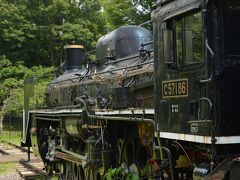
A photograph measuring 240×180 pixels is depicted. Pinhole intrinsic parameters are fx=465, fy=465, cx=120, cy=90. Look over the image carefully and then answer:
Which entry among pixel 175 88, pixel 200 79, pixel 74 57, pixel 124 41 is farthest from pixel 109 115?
pixel 74 57

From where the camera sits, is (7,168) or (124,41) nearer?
(124,41)

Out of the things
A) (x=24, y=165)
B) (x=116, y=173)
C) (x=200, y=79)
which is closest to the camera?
(x=200, y=79)

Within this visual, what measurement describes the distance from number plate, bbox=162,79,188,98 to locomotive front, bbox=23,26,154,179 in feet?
2.19

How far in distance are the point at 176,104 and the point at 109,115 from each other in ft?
9.55

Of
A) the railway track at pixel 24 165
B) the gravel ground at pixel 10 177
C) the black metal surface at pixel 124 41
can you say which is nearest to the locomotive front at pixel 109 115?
the black metal surface at pixel 124 41

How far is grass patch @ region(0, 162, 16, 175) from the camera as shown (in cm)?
1470

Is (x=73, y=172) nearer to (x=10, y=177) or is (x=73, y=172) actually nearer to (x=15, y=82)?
(x=10, y=177)

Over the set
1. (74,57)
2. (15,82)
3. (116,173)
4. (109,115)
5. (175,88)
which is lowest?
(116,173)

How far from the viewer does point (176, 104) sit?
18.2ft

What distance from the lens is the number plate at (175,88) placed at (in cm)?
538

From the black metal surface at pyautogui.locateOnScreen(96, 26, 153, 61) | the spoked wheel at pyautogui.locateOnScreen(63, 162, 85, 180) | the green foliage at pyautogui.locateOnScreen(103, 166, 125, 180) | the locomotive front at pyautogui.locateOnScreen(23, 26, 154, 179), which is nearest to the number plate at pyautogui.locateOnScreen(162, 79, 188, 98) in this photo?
the locomotive front at pyautogui.locateOnScreen(23, 26, 154, 179)

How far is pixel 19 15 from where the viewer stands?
3756 cm

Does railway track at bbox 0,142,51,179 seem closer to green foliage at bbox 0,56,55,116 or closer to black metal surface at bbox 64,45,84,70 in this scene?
black metal surface at bbox 64,45,84,70

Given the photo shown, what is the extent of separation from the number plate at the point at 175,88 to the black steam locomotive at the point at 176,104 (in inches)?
0.5
